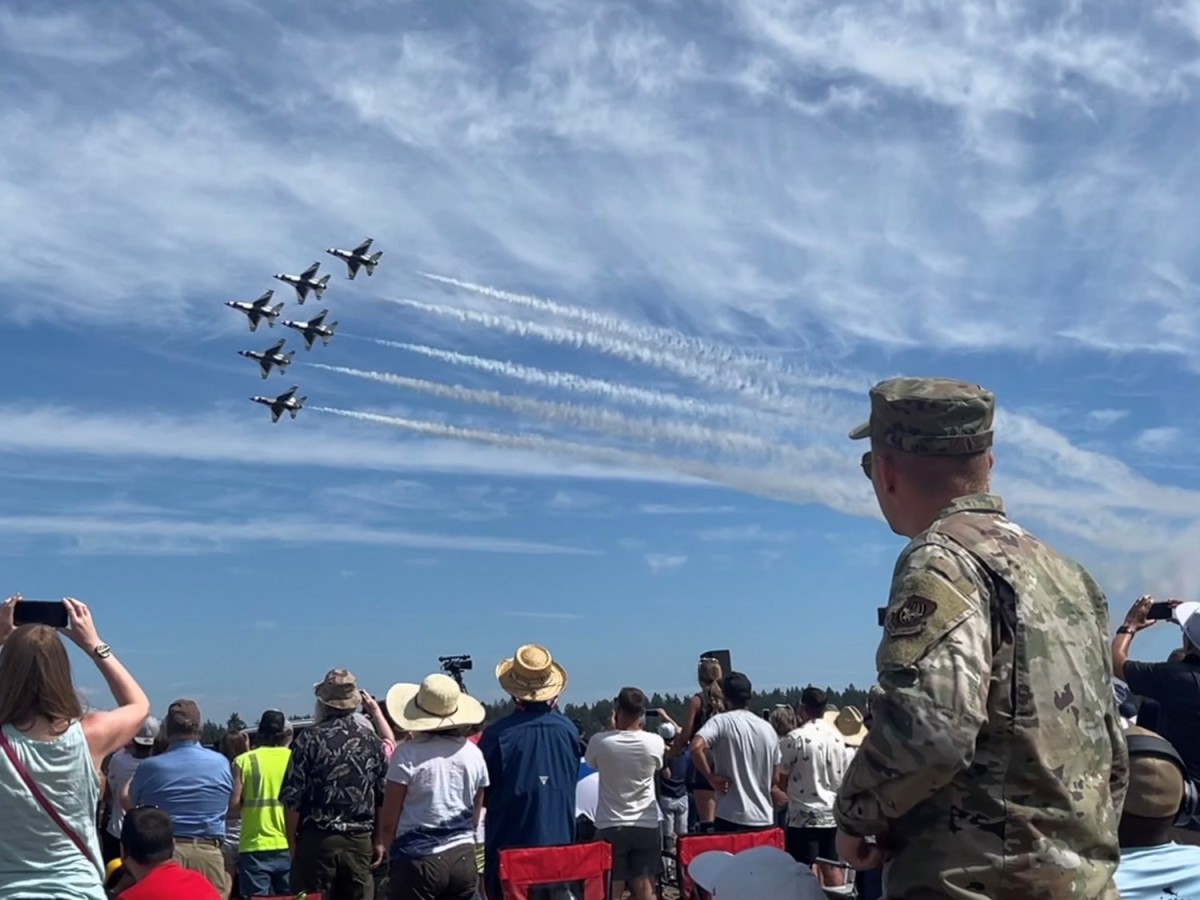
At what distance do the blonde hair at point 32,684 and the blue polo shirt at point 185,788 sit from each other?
16.4 ft

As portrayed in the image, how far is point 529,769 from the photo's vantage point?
8641 millimetres

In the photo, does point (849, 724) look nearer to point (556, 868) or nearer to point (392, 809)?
point (556, 868)

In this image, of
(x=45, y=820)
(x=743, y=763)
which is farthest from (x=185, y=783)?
(x=45, y=820)

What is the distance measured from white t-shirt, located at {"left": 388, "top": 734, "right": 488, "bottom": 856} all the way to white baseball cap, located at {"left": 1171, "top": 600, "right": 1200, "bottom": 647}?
464 cm

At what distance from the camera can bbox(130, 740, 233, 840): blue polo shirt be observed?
9.16 metres

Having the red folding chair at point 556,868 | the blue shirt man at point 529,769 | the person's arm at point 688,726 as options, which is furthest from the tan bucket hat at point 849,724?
the red folding chair at point 556,868

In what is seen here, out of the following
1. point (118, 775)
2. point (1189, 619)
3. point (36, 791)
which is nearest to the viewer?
point (36, 791)

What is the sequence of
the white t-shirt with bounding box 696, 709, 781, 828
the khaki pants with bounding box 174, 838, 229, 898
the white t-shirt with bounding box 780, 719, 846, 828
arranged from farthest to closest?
the white t-shirt with bounding box 696, 709, 781, 828 < the white t-shirt with bounding box 780, 719, 846, 828 < the khaki pants with bounding box 174, 838, 229, 898

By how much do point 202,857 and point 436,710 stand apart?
2.29 meters

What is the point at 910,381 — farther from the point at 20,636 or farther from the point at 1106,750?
the point at 20,636

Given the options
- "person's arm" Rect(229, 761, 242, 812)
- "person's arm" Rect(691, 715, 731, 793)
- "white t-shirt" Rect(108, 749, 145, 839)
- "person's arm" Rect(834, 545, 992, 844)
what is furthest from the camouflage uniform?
"white t-shirt" Rect(108, 749, 145, 839)

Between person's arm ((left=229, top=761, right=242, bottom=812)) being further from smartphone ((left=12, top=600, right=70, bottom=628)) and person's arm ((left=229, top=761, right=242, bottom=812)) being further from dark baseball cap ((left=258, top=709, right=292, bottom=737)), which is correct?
smartphone ((left=12, top=600, right=70, bottom=628))

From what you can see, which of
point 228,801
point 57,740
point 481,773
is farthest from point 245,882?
point 57,740

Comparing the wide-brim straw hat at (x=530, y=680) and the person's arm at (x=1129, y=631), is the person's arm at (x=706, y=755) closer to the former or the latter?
the wide-brim straw hat at (x=530, y=680)
